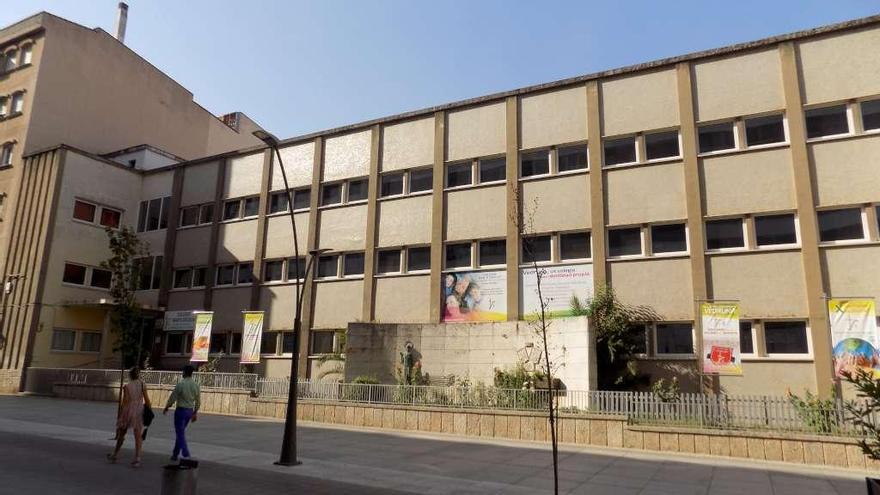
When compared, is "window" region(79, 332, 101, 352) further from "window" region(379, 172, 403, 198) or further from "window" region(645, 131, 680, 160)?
"window" region(645, 131, 680, 160)

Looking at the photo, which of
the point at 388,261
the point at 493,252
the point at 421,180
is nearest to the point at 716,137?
the point at 493,252

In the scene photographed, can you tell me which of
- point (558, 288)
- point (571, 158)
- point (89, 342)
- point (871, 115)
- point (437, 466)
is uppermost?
point (571, 158)

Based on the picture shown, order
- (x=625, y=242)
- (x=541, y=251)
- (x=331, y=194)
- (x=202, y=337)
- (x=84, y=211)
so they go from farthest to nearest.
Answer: (x=84, y=211) < (x=331, y=194) < (x=202, y=337) < (x=541, y=251) < (x=625, y=242)

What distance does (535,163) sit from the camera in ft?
82.0

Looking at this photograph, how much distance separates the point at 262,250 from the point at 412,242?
9121 mm

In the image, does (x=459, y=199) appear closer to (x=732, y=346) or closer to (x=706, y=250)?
(x=706, y=250)

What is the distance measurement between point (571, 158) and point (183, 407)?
17.9 meters

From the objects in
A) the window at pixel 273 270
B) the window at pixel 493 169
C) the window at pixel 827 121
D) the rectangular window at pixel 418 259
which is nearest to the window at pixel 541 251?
the window at pixel 493 169

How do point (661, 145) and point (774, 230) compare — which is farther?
point (661, 145)

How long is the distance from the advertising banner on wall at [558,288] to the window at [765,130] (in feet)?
24.4

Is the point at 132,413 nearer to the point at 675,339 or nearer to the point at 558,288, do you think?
the point at 558,288

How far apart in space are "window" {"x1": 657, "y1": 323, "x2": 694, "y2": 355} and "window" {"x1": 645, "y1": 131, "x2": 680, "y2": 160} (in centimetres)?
656

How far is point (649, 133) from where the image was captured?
22.9 metres

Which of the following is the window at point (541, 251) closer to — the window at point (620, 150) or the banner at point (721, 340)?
the window at point (620, 150)
